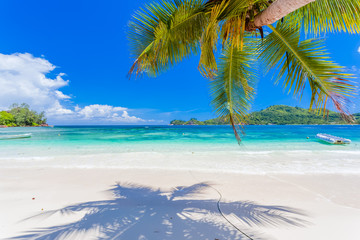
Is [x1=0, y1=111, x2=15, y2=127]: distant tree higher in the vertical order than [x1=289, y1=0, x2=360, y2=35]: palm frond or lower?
higher

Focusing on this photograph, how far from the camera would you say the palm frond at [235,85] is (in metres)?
3.51

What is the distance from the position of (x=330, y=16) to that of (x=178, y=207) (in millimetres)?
3885

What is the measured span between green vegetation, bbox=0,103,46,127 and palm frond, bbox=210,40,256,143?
93.7 metres

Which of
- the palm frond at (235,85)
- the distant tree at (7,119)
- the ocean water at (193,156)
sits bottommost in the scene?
the ocean water at (193,156)

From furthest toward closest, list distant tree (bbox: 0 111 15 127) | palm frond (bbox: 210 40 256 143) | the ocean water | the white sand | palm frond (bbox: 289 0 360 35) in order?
distant tree (bbox: 0 111 15 127) → the ocean water → palm frond (bbox: 210 40 256 143) → the white sand → palm frond (bbox: 289 0 360 35)

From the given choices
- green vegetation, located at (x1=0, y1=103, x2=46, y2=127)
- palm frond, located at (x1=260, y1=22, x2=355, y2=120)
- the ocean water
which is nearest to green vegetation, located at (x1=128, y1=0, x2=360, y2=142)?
palm frond, located at (x1=260, y1=22, x2=355, y2=120)

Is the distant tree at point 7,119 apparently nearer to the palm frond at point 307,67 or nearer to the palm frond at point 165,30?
→ the palm frond at point 165,30

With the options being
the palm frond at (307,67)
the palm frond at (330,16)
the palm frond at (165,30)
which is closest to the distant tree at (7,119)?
the palm frond at (165,30)

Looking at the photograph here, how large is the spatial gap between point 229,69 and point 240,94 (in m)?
0.55

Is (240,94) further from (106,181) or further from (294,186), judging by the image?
(106,181)

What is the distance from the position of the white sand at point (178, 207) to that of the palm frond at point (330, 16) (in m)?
2.98

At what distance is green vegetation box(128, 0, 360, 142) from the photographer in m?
2.33

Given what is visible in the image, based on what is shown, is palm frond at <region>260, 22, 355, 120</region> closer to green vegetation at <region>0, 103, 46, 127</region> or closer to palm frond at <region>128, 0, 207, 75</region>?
palm frond at <region>128, 0, 207, 75</region>

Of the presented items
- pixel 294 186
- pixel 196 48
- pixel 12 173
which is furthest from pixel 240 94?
pixel 12 173
